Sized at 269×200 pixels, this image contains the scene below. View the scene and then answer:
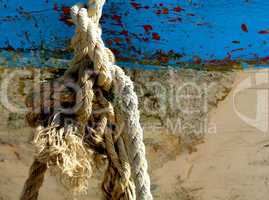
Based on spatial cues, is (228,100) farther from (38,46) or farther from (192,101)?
(38,46)

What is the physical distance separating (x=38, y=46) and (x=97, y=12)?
1.49 feet

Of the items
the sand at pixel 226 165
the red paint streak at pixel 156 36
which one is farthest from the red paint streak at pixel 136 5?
the sand at pixel 226 165

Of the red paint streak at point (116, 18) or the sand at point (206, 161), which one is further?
the sand at point (206, 161)

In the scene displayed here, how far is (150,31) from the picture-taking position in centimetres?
166

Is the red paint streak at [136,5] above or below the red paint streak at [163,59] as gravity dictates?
above

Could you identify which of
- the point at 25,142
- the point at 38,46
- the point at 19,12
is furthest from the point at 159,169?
the point at 19,12

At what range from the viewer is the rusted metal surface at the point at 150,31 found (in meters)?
1.62

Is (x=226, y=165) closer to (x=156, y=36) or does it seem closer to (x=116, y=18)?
(x=156, y=36)

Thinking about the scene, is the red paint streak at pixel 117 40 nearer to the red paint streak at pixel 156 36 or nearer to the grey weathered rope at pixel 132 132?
the red paint streak at pixel 156 36

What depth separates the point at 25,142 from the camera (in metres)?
1.89

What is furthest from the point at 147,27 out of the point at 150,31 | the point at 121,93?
the point at 121,93

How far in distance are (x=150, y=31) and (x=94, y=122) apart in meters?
0.52

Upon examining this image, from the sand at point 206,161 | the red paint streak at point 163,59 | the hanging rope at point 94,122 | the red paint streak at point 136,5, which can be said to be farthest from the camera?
the sand at point 206,161

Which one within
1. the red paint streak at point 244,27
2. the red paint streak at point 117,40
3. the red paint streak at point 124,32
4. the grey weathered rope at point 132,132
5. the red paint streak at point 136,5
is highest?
the red paint streak at point 136,5
